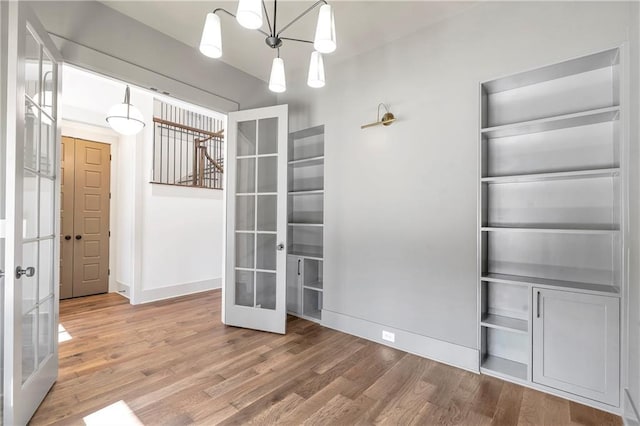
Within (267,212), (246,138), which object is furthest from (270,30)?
(267,212)

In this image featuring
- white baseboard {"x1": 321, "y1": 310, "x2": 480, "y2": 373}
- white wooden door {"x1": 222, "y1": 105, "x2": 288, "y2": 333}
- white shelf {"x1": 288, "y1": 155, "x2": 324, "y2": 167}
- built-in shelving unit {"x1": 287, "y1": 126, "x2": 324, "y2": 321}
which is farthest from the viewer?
built-in shelving unit {"x1": 287, "y1": 126, "x2": 324, "y2": 321}

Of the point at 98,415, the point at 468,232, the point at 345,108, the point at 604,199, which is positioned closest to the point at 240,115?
the point at 345,108

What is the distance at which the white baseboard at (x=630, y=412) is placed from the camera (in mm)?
1671

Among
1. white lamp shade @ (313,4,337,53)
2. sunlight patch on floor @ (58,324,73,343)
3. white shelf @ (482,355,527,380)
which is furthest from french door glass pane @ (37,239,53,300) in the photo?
white shelf @ (482,355,527,380)

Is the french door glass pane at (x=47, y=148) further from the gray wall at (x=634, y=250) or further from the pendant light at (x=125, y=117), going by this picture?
the gray wall at (x=634, y=250)

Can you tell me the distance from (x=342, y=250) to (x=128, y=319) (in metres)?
2.75

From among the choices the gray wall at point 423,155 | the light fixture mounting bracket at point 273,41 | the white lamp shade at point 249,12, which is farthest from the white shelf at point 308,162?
the white lamp shade at point 249,12

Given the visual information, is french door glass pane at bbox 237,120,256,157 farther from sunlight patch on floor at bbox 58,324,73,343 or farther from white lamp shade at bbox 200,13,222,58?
sunlight patch on floor at bbox 58,324,73,343

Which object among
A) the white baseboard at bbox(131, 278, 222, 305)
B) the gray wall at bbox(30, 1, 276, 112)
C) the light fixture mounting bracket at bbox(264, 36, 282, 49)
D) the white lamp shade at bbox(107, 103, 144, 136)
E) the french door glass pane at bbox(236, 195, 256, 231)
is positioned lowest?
the white baseboard at bbox(131, 278, 222, 305)

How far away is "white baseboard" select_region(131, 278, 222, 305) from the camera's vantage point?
4.39 meters

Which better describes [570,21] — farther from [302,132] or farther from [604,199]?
[302,132]

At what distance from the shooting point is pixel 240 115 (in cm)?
349

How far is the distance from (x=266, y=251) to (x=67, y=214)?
344cm

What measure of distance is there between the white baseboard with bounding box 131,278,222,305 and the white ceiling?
339 centimetres
